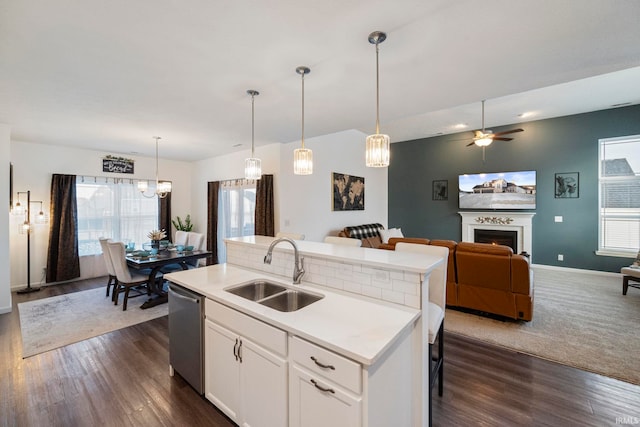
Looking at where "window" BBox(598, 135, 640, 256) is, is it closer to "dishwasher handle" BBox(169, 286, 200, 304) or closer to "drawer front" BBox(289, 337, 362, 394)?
"drawer front" BBox(289, 337, 362, 394)

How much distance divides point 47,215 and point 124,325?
334cm


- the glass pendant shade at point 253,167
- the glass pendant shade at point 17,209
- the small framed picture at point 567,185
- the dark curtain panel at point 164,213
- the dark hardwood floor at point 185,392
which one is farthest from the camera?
the dark curtain panel at point 164,213

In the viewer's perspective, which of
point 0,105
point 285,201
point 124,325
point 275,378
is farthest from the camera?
point 285,201

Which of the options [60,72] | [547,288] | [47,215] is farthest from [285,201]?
[547,288]

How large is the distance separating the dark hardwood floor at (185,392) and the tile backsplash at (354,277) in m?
1.02

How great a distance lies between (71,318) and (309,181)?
406 centimetres

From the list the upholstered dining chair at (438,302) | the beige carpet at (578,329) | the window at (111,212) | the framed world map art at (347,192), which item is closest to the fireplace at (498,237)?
the beige carpet at (578,329)

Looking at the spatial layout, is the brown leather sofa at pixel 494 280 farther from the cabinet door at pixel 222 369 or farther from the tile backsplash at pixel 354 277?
the cabinet door at pixel 222 369

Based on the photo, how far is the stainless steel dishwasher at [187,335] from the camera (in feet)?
6.42

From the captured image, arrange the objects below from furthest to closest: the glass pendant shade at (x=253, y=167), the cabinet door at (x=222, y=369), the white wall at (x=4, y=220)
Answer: the white wall at (x=4, y=220) < the glass pendant shade at (x=253, y=167) < the cabinet door at (x=222, y=369)

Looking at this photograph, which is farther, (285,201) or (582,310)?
(285,201)

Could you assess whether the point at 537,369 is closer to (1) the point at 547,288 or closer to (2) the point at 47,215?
(1) the point at 547,288

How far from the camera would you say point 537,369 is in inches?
91.2

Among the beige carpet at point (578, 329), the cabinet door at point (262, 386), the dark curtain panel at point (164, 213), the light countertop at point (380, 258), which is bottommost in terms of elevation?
the beige carpet at point (578, 329)
